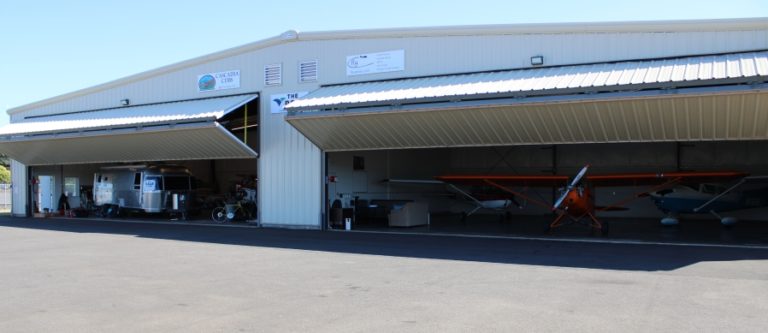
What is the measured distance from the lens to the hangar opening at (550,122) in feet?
41.8

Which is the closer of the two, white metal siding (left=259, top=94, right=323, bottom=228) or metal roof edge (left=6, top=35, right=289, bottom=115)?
white metal siding (left=259, top=94, right=323, bottom=228)

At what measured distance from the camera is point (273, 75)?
1983 centimetres

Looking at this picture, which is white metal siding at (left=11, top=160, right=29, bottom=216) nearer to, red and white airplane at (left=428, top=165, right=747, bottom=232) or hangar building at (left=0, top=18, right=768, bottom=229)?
hangar building at (left=0, top=18, right=768, bottom=229)

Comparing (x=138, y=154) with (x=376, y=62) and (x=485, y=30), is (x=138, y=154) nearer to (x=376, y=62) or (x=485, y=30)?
(x=376, y=62)

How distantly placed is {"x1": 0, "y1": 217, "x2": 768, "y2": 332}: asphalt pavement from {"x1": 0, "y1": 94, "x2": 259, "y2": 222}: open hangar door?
620 centimetres

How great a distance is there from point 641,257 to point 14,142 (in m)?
24.6

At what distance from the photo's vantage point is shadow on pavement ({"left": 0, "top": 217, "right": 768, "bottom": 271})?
36.4ft

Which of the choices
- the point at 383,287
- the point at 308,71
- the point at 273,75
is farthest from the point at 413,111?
the point at 383,287

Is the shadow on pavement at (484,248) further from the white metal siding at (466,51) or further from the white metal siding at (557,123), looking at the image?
the white metal siding at (466,51)

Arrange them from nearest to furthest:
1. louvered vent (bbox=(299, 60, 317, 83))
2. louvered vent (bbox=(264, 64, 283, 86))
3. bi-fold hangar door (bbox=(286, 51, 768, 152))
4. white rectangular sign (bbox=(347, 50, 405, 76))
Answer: bi-fold hangar door (bbox=(286, 51, 768, 152)), white rectangular sign (bbox=(347, 50, 405, 76)), louvered vent (bbox=(299, 60, 317, 83)), louvered vent (bbox=(264, 64, 283, 86))

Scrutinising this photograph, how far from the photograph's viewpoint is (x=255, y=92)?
66.1ft

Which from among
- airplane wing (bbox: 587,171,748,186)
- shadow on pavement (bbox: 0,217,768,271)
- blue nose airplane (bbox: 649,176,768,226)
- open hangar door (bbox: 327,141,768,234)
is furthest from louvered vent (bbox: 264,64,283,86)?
blue nose airplane (bbox: 649,176,768,226)

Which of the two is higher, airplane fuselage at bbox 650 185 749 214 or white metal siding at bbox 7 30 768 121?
white metal siding at bbox 7 30 768 121

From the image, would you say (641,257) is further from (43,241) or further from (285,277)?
(43,241)
